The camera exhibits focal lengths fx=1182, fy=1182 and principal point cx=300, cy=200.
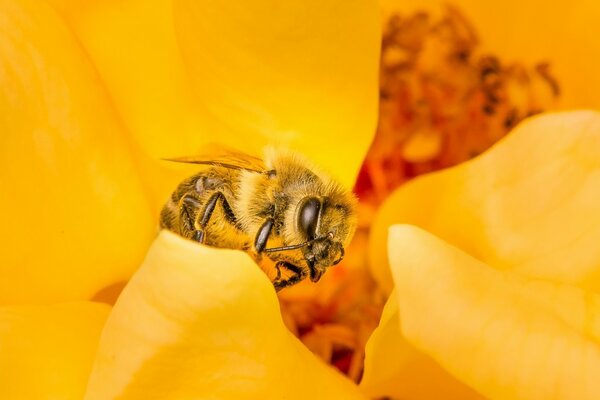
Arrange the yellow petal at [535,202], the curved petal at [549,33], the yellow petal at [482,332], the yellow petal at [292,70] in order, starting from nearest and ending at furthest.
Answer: the yellow petal at [482,332] → the yellow petal at [535,202] → the yellow petal at [292,70] → the curved petal at [549,33]

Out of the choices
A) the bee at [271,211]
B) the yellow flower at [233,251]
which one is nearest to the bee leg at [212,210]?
the bee at [271,211]

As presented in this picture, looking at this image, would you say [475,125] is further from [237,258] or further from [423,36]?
[237,258]

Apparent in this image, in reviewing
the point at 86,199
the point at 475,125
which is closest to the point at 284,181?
the point at 86,199

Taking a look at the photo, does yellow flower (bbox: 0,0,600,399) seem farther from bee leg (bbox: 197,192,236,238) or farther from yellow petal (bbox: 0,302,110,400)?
bee leg (bbox: 197,192,236,238)

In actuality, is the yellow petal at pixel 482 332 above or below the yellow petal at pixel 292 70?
below

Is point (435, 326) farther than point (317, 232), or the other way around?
point (317, 232)

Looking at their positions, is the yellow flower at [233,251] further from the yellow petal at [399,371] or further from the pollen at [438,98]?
the pollen at [438,98]
